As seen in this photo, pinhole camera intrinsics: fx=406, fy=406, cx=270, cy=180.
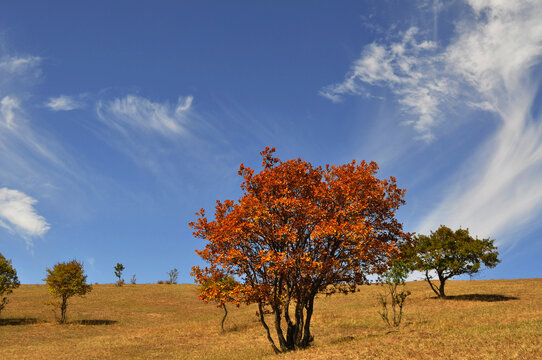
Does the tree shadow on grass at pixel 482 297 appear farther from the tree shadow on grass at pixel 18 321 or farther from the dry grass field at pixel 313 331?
the tree shadow on grass at pixel 18 321

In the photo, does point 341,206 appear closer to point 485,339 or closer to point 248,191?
point 248,191

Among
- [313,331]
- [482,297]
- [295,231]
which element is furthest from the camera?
[482,297]

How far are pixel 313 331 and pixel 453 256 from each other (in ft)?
91.9

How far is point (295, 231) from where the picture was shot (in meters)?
22.9

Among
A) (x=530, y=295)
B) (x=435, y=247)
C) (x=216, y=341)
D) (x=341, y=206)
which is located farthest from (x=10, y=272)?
(x=530, y=295)

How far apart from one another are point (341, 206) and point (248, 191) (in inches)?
229

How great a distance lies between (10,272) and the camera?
5784cm

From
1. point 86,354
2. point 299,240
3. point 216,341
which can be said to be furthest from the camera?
point 216,341

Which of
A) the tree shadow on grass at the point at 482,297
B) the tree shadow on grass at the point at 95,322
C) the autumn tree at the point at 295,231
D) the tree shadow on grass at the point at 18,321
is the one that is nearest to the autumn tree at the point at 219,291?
the autumn tree at the point at 295,231

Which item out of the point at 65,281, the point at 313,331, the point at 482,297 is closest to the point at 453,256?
the point at 482,297

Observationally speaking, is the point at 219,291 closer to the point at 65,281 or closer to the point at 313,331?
the point at 313,331

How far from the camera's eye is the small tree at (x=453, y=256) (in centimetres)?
5412

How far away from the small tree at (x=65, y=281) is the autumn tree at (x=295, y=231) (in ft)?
130

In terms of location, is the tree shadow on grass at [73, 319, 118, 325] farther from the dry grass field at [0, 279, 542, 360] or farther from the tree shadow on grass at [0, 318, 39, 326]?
the tree shadow on grass at [0, 318, 39, 326]
